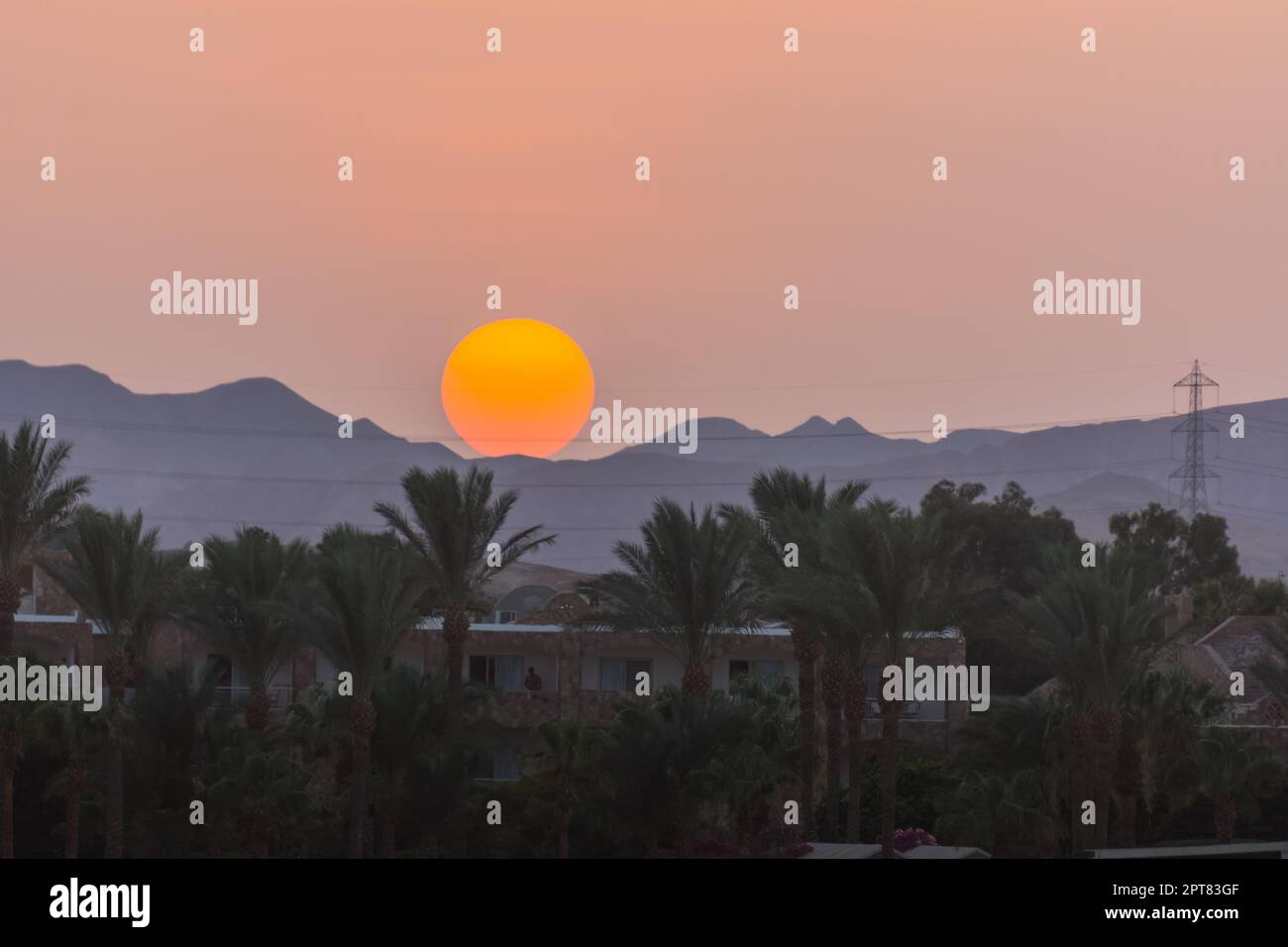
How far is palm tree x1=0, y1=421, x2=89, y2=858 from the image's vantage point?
46.5 meters

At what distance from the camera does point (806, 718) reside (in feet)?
150

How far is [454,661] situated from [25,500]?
42.5 ft

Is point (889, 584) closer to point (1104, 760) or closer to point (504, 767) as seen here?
point (1104, 760)

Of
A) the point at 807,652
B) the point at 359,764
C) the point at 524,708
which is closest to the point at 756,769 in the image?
the point at 807,652

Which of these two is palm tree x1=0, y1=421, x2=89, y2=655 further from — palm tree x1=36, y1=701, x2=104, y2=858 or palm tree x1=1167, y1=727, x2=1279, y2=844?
palm tree x1=1167, y1=727, x2=1279, y2=844

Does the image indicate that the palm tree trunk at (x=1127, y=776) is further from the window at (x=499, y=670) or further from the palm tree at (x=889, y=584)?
the window at (x=499, y=670)

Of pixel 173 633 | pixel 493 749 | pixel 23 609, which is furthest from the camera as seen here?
pixel 23 609

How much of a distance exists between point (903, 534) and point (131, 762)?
69.9 feet

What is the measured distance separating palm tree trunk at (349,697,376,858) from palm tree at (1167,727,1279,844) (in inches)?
813

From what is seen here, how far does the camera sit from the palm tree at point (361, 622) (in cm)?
4047

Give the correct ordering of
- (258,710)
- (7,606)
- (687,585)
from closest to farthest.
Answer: (687,585), (7,606), (258,710)
